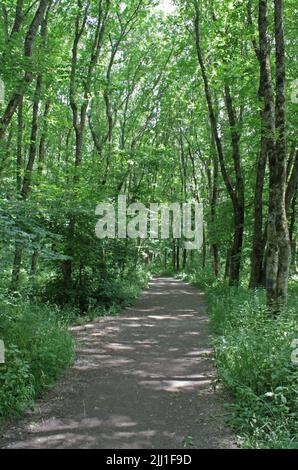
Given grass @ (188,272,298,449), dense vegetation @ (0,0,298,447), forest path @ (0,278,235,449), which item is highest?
dense vegetation @ (0,0,298,447)

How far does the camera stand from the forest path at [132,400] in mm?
4875

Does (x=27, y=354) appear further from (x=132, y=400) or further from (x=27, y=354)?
(x=132, y=400)

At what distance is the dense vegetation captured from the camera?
20.5 ft

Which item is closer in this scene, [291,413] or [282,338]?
[291,413]

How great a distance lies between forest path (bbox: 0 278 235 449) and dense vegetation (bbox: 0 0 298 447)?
379 mm

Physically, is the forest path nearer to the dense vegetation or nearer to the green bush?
the green bush

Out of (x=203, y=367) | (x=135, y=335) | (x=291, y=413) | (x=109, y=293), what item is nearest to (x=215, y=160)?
(x=109, y=293)

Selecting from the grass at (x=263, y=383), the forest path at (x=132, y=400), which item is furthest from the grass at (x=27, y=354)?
the grass at (x=263, y=383)

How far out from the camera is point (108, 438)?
485cm

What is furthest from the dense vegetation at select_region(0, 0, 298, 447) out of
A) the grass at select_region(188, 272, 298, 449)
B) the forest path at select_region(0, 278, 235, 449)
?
the forest path at select_region(0, 278, 235, 449)

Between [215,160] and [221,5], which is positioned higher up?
[221,5]

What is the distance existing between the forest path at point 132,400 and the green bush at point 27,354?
0.23 meters
